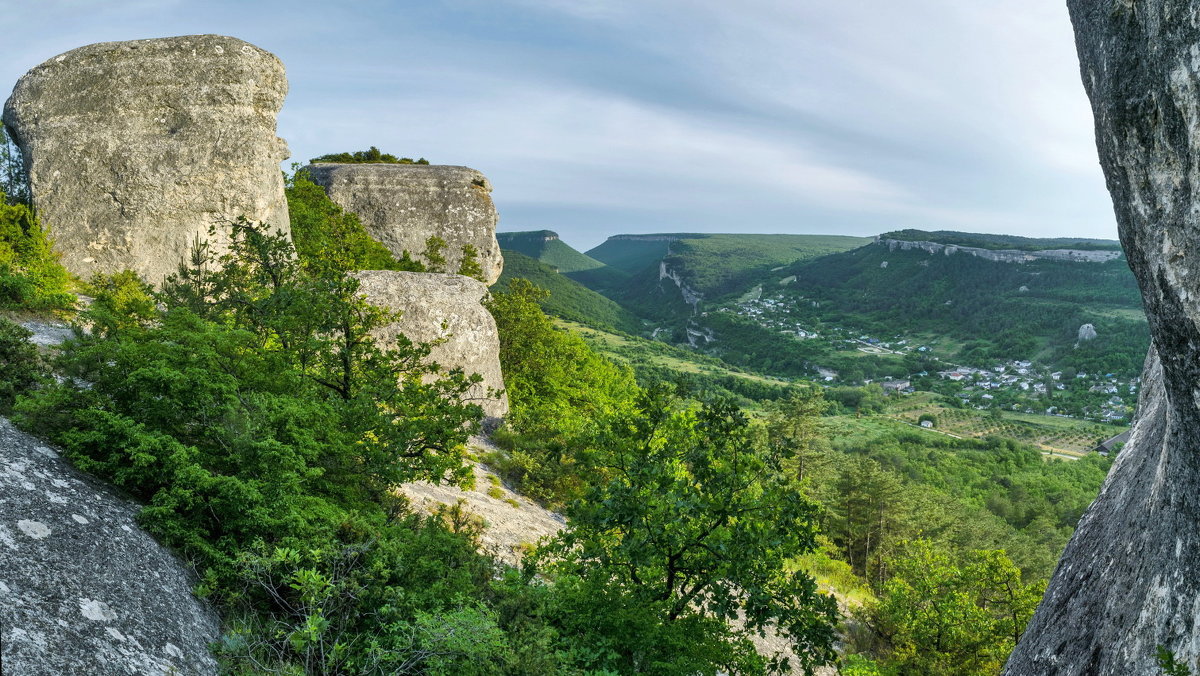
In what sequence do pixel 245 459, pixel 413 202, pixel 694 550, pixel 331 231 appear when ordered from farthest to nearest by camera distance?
pixel 413 202 < pixel 331 231 < pixel 694 550 < pixel 245 459

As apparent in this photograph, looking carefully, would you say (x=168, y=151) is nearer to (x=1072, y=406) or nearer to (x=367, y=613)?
(x=367, y=613)


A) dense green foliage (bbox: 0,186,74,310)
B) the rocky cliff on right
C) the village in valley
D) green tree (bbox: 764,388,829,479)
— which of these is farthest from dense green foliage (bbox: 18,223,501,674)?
the village in valley

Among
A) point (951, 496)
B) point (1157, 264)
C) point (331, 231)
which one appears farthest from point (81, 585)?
point (951, 496)

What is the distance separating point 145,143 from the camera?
18.8m

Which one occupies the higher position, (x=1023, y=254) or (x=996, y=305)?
(x=1023, y=254)

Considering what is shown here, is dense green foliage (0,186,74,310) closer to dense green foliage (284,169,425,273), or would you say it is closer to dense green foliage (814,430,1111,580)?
dense green foliage (284,169,425,273)

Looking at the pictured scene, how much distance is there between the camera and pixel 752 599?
289 inches

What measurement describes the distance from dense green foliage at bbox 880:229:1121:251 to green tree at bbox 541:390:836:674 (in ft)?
594

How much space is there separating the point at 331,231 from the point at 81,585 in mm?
24657

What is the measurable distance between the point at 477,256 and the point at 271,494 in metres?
27.7

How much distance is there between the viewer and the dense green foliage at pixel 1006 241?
155 meters

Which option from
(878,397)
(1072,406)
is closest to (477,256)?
(878,397)

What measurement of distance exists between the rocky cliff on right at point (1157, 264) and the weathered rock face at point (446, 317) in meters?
16.8

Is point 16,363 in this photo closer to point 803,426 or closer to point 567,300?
point 803,426
